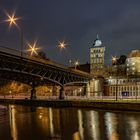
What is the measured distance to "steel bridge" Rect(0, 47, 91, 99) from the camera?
2648 inches

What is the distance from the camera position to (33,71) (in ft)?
273

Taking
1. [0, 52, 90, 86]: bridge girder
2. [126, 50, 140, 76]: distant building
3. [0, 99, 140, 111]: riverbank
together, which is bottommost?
[0, 99, 140, 111]: riverbank

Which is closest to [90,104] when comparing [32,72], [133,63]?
[32,72]

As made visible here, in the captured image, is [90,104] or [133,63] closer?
[90,104]

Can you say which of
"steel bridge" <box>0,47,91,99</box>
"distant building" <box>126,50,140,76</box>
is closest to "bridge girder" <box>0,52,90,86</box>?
"steel bridge" <box>0,47,91,99</box>

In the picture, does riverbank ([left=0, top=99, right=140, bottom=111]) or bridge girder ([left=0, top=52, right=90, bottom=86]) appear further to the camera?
riverbank ([left=0, top=99, right=140, bottom=111])

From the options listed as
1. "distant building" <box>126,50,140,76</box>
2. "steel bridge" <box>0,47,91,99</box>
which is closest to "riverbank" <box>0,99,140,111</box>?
"steel bridge" <box>0,47,91,99</box>

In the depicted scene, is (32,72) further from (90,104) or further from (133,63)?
(133,63)

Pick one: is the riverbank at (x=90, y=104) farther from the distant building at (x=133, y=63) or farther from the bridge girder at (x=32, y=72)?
the distant building at (x=133, y=63)

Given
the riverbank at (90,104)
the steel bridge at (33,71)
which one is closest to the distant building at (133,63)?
the steel bridge at (33,71)

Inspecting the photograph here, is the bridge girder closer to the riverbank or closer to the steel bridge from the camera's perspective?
the steel bridge

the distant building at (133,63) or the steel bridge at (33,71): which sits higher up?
the distant building at (133,63)

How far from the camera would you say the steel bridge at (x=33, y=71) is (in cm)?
6725

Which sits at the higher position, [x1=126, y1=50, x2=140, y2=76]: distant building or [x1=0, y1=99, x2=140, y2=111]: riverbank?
[x1=126, y1=50, x2=140, y2=76]: distant building
